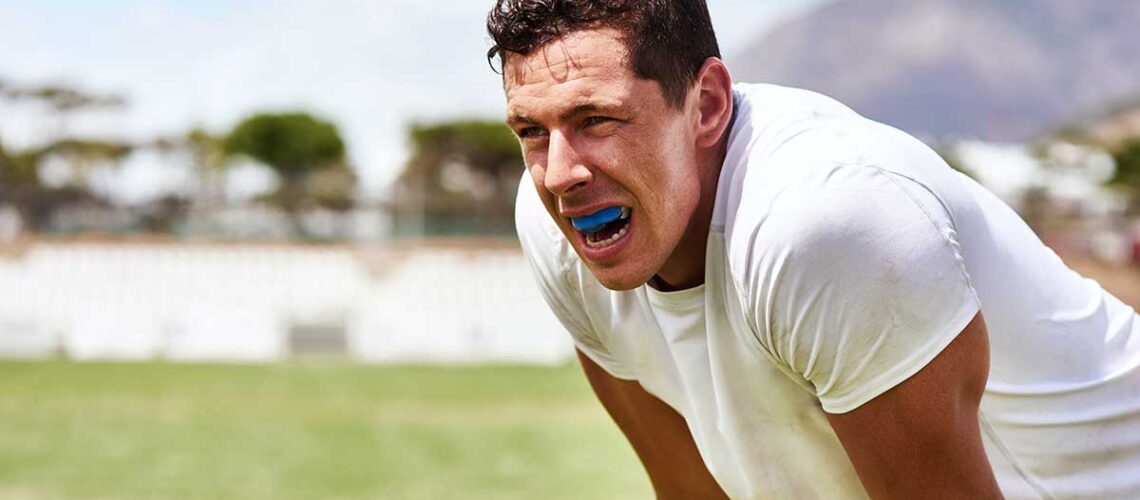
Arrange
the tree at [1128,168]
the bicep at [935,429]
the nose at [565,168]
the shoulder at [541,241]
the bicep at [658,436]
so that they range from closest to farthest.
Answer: the bicep at [935,429], the nose at [565,168], the shoulder at [541,241], the bicep at [658,436], the tree at [1128,168]

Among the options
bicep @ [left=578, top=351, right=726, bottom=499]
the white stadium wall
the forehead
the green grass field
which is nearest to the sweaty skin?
the forehead

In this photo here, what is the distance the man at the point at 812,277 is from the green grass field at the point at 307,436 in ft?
28.2

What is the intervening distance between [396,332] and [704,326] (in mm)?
27436

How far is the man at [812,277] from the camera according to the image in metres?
2.61

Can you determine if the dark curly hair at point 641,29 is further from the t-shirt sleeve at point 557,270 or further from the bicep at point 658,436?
the bicep at point 658,436

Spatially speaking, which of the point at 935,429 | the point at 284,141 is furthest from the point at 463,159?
the point at 935,429

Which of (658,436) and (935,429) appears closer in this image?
(935,429)

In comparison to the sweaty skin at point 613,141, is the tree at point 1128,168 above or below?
below

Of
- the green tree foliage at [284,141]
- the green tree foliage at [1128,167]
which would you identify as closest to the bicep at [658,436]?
the green tree foliage at [284,141]

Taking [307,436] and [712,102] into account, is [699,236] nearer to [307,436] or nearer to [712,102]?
[712,102]

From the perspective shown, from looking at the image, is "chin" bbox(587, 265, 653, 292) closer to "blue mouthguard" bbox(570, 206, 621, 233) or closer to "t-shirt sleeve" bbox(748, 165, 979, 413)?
"blue mouthguard" bbox(570, 206, 621, 233)

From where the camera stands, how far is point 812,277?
2.58 m

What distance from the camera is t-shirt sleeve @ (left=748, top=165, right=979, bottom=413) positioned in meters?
2.56

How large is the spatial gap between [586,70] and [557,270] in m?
0.79
